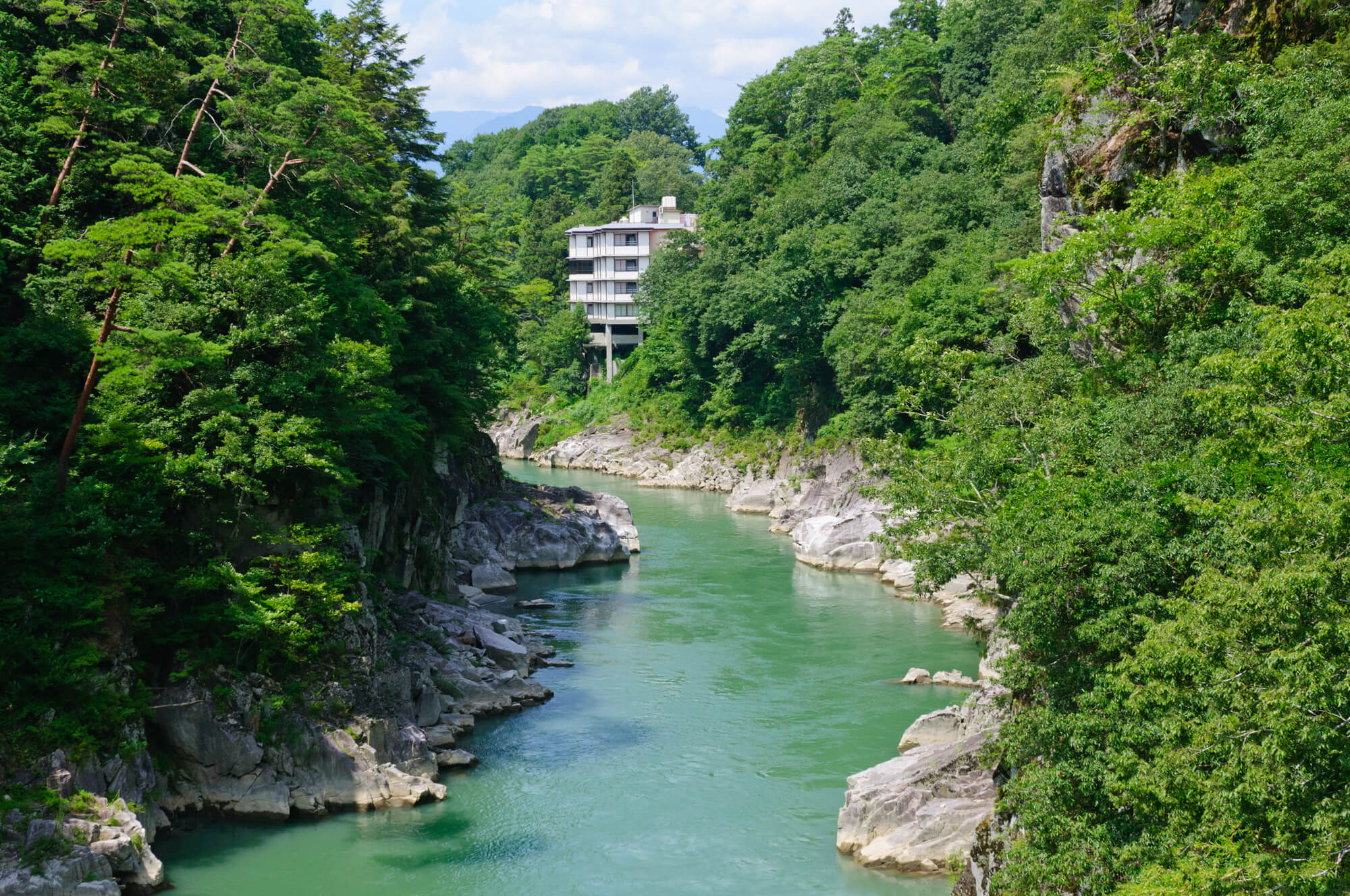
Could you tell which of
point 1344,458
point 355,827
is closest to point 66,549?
point 355,827

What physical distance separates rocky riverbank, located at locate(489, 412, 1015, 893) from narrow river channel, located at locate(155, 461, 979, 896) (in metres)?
0.66

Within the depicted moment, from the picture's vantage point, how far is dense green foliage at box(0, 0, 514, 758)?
1769 centimetres

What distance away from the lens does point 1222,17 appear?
912 inches

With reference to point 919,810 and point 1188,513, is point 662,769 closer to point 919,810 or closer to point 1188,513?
point 919,810

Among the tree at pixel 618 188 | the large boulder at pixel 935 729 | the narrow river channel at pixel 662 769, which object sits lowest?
the narrow river channel at pixel 662 769

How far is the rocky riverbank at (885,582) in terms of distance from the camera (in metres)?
18.0

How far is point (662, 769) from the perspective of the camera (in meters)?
21.9

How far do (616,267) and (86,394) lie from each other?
58116 mm

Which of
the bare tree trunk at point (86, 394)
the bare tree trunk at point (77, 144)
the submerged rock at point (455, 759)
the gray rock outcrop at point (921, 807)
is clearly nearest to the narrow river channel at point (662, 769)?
the submerged rock at point (455, 759)

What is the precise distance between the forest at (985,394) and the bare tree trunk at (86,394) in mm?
107

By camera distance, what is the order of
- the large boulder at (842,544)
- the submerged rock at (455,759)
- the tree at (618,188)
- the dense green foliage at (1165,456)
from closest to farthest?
the dense green foliage at (1165,456), the submerged rock at (455,759), the large boulder at (842,544), the tree at (618,188)

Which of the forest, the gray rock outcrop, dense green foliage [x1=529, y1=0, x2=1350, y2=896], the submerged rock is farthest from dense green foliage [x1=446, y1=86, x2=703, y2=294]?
the gray rock outcrop

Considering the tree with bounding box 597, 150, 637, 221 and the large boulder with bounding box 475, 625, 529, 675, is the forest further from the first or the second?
the tree with bounding box 597, 150, 637, 221

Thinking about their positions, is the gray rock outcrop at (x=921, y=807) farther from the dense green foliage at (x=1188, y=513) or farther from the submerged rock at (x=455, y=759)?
the submerged rock at (x=455, y=759)
